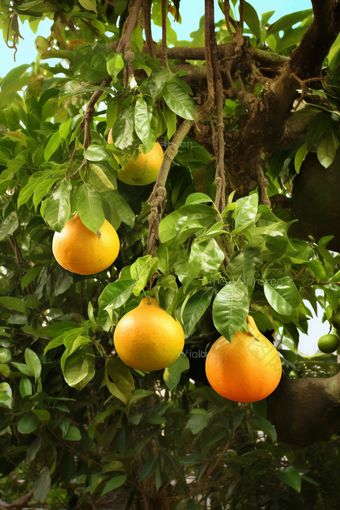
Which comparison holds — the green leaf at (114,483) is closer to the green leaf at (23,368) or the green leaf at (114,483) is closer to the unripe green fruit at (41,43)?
the green leaf at (23,368)

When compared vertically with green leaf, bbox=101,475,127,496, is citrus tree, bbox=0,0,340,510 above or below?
above

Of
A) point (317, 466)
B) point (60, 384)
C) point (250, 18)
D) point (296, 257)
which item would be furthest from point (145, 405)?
point (250, 18)

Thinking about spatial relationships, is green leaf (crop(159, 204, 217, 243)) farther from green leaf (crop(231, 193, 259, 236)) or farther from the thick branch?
the thick branch

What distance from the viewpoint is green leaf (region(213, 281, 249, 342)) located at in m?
0.33

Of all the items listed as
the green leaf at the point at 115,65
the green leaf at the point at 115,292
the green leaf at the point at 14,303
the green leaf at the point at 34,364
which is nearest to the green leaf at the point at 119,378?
the green leaf at the point at 115,292

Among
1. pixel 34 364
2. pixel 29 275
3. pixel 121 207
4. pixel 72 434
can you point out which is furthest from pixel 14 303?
pixel 121 207

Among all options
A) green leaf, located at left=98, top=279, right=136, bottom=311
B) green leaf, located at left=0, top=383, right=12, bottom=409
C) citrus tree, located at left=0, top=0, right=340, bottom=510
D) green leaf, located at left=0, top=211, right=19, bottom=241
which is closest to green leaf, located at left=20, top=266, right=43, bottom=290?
citrus tree, located at left=0, top=0, right=340, bottom=510

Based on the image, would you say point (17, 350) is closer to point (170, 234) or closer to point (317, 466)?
point (170, 234)

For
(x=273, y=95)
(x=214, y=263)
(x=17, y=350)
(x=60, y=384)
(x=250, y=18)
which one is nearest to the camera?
(x=214, y=263)

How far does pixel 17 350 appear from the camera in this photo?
109 centimetres

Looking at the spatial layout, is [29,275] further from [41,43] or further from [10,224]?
[41,43]

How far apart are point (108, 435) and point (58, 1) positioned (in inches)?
38.3

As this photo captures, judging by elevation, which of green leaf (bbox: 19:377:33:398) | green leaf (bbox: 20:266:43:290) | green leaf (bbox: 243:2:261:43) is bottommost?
green leaf (bbox: 19:377:33:398)

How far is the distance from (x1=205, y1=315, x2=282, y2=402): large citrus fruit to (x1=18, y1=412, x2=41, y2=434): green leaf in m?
0.57
